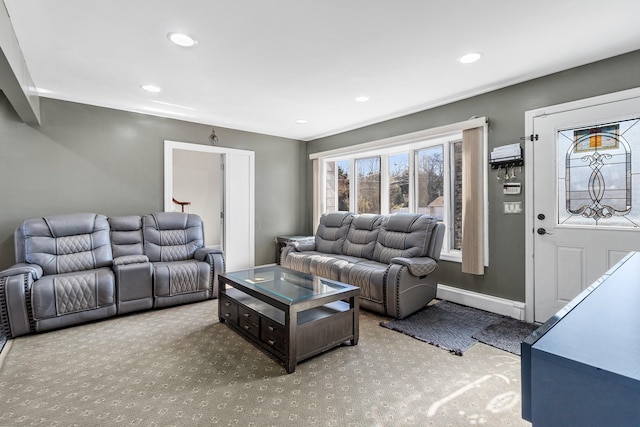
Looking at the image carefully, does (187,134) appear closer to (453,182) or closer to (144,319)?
(144,319)

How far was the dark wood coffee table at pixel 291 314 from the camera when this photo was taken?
90.4 inches

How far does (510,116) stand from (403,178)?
1.62 m

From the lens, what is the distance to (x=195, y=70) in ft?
9.91

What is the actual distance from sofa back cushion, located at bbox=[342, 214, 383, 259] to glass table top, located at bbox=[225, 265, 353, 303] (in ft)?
3.96

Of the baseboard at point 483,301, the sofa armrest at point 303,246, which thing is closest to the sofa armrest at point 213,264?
the sofa armrest at point 303,246

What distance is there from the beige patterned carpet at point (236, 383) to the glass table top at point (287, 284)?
489 millimetres

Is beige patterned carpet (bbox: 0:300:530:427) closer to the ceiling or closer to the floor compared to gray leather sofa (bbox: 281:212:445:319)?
closer to the floor

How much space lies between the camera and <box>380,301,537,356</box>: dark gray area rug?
2.69 metres

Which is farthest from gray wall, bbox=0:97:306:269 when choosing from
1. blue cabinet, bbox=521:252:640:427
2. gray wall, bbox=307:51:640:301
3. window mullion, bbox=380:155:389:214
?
blue cabinet, bbox=521:252:640:427

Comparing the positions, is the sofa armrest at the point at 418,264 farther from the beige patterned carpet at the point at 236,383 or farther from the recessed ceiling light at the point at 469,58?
the recessed ceiling light at the point at 469,58

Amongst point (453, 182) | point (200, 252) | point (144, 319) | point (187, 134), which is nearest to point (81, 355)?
point (144, 319)

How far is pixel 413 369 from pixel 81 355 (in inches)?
102

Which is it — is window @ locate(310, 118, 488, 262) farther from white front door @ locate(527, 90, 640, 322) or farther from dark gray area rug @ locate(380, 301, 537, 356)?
dark gray area rug @ locate(380, 301, 537, 356)

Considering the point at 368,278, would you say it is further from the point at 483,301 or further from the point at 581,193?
the point at 581,193
